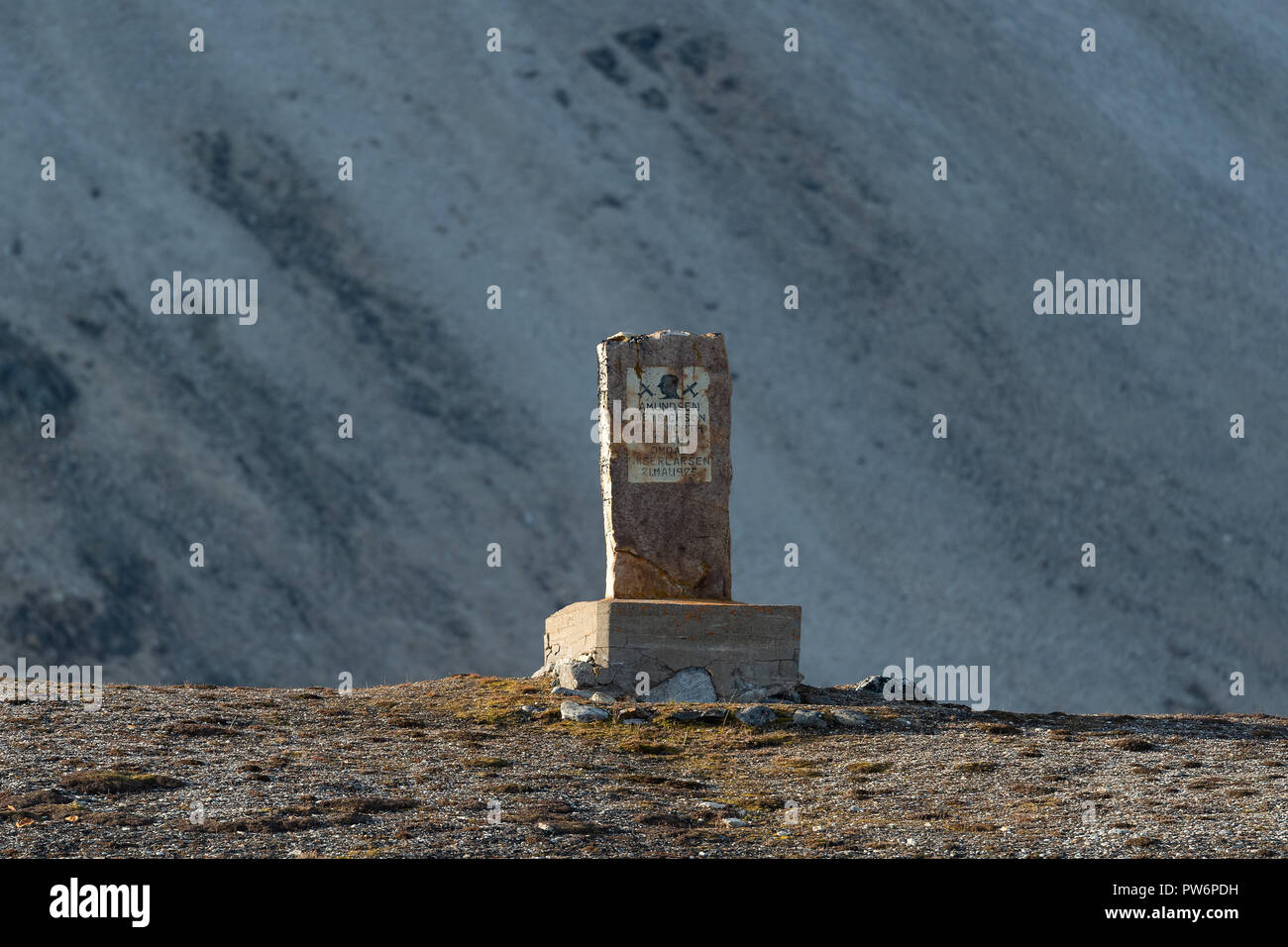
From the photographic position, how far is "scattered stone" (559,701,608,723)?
15.2 metres

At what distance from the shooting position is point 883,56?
48.7m

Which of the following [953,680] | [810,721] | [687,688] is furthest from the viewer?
[953,680]

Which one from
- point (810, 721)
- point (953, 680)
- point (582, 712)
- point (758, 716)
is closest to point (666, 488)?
point (582, 712)

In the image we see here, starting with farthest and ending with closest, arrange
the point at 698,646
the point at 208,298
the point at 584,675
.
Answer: the point at 208,298
the point at 584,675
the point at 698,646

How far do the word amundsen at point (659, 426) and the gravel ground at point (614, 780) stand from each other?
333cm

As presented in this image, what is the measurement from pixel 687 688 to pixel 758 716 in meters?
1.37

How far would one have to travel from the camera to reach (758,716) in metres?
15.1

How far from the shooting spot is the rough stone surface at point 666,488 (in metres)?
17.7

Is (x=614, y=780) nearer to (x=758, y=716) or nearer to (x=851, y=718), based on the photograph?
(x=758, y=716)

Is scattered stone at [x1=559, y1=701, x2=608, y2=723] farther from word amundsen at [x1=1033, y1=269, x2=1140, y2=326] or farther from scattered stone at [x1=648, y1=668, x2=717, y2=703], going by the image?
word amundsen at [x1=1033, y1=269, x2=1140, y2=326]

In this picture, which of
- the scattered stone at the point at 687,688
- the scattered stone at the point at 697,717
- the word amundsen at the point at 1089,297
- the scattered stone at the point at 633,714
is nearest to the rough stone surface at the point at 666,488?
the scattered stone at the point at 687,688

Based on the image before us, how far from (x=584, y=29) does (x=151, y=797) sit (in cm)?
4159

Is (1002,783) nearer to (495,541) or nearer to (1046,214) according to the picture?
(495,541)

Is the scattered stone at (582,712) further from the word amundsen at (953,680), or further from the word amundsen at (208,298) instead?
the word amundsen at (208,298)
